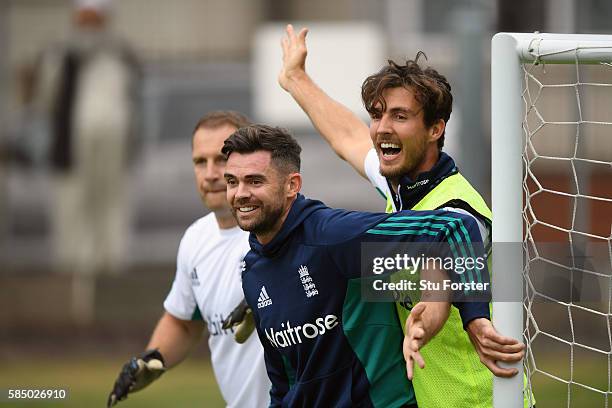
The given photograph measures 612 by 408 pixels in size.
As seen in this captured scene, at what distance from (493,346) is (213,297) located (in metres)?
1.79

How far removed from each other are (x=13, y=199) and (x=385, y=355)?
10740 mm

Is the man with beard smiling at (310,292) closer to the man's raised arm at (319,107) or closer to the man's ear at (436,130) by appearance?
the man's ear at (436,130)

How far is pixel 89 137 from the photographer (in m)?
14.3

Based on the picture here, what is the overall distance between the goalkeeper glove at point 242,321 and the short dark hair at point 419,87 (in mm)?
1164

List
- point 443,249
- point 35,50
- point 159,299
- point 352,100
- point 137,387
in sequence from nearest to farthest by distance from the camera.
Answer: point 443,249
point 137,387
point 352,100
point 159,299
point 35,50

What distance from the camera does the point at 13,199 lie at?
15.0 m

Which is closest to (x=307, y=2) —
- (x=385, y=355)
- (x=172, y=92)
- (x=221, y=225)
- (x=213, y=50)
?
(x=213, y=50)

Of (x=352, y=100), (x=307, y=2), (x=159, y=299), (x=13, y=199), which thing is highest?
(x=307, y=2)

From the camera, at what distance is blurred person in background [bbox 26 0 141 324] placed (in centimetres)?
1416

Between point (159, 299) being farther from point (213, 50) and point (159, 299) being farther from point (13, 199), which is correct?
point (213, 50)

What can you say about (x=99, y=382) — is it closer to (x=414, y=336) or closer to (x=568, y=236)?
(x=568, y=236)

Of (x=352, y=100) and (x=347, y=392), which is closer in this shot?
(x=347, y=392)

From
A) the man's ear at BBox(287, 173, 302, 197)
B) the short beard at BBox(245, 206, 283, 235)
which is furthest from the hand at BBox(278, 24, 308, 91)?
the short beard at BBox(245, 206, 283, 235)

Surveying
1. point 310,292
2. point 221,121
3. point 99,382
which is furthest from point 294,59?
point 99,382
